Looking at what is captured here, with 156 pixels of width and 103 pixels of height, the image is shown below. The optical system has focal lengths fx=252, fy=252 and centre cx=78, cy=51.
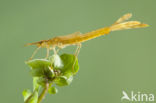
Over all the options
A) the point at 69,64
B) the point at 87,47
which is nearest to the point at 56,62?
the point at 69,64

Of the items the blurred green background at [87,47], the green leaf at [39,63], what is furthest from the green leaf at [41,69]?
the blurred green background at [87,47]

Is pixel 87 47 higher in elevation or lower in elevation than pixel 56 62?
higher

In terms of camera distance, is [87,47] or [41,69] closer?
[41,69]

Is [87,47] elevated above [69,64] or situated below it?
above

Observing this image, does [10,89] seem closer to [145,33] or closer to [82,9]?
[82,9]

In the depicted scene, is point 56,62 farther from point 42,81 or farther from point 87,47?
point 87,47

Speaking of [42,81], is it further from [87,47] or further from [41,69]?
[87,47]

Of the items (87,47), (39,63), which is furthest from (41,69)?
(87,47)

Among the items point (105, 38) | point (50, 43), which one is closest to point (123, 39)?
point (105, 38)

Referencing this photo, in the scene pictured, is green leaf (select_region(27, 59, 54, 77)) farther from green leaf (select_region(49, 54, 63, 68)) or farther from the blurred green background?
the blurred green background
